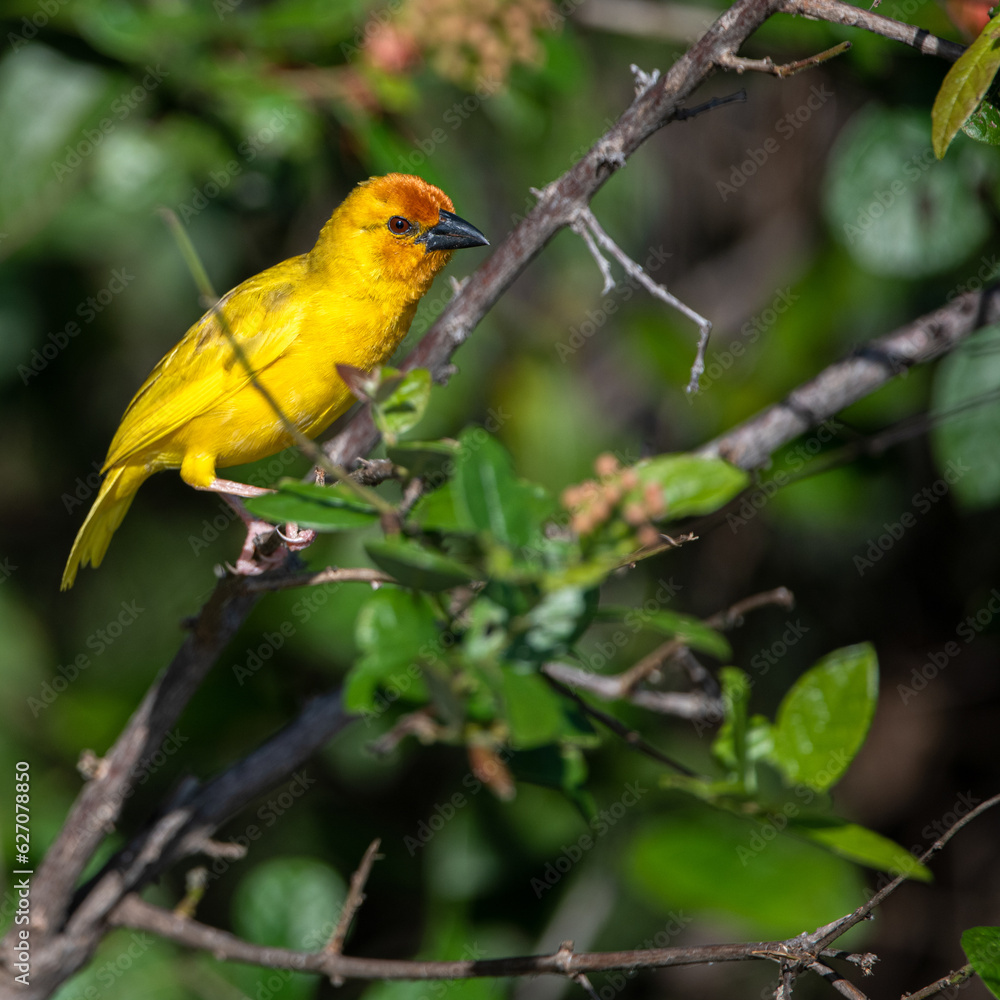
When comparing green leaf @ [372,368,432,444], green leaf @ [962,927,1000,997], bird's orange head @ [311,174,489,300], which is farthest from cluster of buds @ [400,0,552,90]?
green leaf @ [962,927,1000,997]

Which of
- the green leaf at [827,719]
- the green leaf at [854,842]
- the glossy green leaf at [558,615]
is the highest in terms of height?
the glossy green leaf at [558,615]

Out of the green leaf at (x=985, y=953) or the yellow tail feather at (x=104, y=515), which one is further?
the yellow tail feather at (x=104, y=515)

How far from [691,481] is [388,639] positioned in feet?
1.75

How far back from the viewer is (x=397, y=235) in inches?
130

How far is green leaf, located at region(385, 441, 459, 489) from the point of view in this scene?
1.51m

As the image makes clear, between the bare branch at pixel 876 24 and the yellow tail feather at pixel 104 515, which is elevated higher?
the bare branch at pixel 876 24

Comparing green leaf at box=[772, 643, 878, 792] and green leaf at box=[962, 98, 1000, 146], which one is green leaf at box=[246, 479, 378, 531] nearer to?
green leaf at box=[772, 643, 878, 792]

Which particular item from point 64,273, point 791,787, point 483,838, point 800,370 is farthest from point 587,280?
point 791,787

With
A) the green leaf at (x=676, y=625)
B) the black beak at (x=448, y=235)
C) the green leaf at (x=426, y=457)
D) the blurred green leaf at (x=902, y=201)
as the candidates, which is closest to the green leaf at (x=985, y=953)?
the green leaf at (x=676, y=625)

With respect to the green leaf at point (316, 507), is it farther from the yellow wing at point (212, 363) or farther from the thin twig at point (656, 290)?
the yellow wing at point (212, 363)

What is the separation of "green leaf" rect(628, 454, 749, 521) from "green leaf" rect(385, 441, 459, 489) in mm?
307

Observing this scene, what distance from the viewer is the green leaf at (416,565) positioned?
1347 mm

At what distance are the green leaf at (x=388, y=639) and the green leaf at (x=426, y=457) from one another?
0.70 ft

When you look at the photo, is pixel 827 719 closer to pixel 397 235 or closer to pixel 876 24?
pixel 876 24
